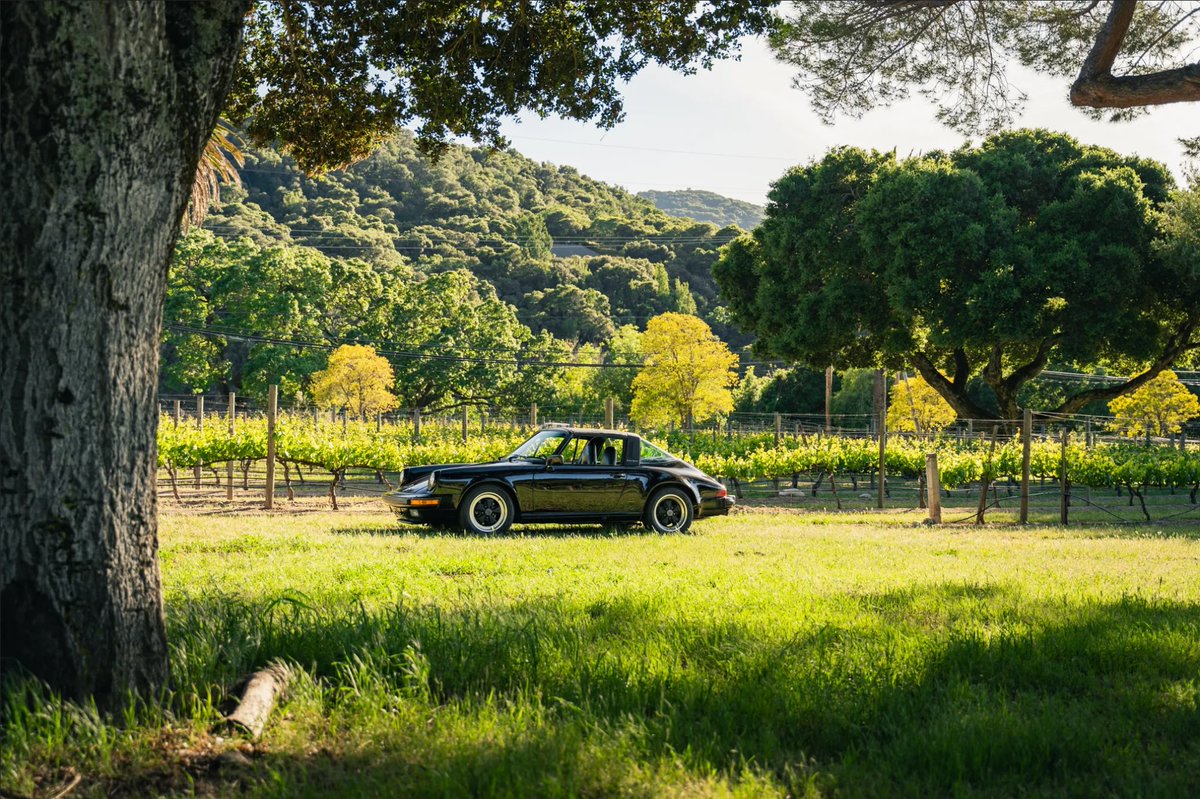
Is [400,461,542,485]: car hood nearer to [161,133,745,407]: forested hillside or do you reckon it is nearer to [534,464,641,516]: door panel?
[534,464,641,516]: door panel

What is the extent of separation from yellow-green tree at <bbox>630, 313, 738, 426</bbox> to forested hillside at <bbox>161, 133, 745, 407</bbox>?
539 inches

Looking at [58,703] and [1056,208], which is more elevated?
[1056,208]

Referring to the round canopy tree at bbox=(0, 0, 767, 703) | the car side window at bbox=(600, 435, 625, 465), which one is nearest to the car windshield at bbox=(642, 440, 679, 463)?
the car side window at bbox=(600, 435, 625, 465)

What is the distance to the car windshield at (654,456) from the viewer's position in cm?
1394

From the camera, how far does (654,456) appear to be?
1415 centimetres

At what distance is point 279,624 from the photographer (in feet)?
15.6

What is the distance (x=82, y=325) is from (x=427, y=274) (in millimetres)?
72118

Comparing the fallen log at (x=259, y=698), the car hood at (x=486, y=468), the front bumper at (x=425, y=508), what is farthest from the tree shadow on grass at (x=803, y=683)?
the car hood at (x=486, y=468)

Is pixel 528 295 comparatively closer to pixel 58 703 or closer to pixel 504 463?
pixel 504 463

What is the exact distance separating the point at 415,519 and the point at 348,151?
5146 mm

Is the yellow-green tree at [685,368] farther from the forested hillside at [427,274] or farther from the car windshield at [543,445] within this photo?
the car windshield at [543,445]

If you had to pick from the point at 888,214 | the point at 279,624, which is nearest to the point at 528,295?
the point at 888,214

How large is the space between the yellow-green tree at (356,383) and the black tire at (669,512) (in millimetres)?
35974

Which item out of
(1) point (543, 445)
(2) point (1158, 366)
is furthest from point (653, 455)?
(2) point (1158, 366)
